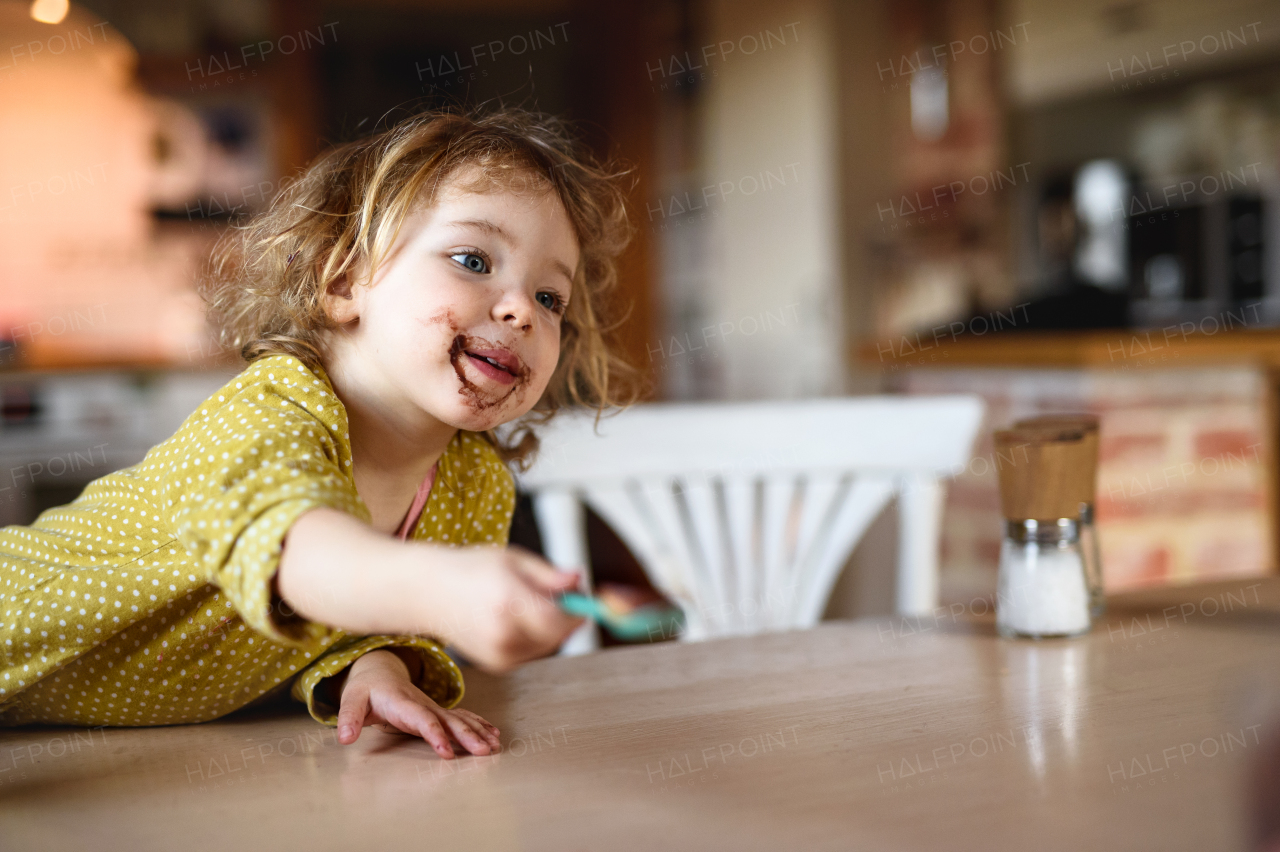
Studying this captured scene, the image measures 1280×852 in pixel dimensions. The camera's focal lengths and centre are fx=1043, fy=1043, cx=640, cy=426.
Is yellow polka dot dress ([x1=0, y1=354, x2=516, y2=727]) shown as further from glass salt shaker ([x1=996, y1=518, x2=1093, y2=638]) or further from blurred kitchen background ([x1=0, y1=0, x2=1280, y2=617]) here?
blurred kitchen background ([x1=0, y1=0, x2=1280, y2=617])

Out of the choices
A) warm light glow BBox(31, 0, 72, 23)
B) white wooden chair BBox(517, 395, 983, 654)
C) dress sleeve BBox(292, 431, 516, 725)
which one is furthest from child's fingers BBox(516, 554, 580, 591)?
warm light glow BBox(31, 0, 72, 23)

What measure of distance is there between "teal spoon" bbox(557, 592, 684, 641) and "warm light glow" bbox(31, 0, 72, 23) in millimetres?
3396

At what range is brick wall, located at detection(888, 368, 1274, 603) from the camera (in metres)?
1.68

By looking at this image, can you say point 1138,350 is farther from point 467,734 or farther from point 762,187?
point 762,187

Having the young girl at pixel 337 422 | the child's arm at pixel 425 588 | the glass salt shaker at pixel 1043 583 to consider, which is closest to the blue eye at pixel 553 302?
the young girl at pixel 337 422

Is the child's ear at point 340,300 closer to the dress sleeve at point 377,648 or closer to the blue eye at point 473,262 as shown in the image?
the blue eye at point 473,262

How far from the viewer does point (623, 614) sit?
15.6 inches

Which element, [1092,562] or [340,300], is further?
[1092,562]

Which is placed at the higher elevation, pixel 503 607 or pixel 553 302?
pixel 553 302

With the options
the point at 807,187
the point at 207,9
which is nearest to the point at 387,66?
the point at 207,9

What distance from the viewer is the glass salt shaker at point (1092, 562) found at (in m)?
0.85

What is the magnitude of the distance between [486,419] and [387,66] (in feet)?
13.6

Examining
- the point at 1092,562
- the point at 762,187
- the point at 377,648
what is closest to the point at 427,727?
the point at 377,648

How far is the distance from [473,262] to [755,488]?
0.68 meters
